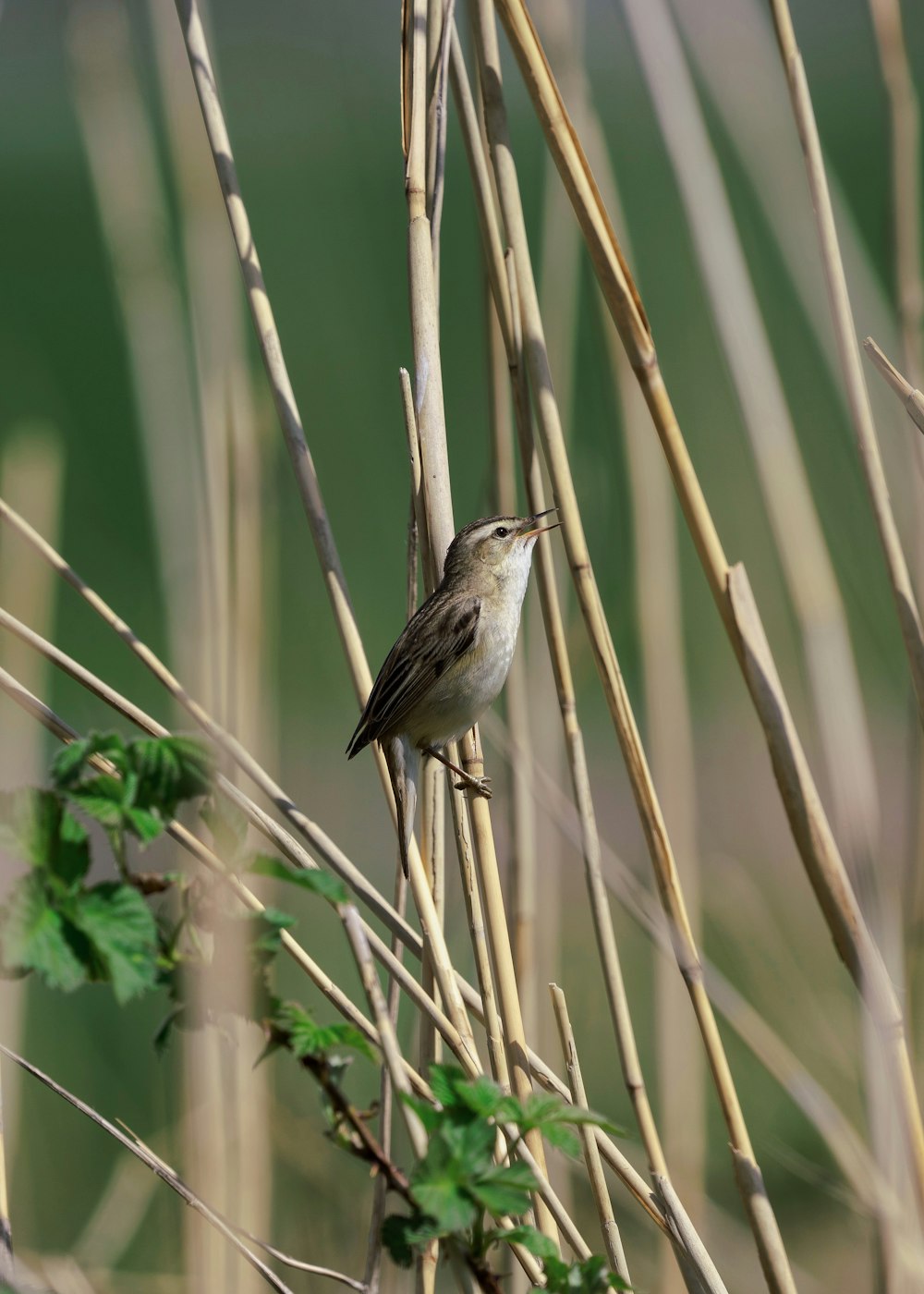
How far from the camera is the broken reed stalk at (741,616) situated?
5.44 feet

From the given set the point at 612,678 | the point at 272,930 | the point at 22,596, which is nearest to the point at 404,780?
the point at 612,678

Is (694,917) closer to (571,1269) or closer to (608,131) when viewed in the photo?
(571,1269)

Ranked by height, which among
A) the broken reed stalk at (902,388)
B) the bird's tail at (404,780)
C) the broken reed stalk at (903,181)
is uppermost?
the broken reed stalk at (903,181)

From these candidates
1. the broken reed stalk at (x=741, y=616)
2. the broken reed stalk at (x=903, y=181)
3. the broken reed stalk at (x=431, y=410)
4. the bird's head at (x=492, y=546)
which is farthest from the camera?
Result: the bird's head at (x=492, y=546)

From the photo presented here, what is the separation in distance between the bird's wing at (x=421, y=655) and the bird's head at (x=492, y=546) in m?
0.09

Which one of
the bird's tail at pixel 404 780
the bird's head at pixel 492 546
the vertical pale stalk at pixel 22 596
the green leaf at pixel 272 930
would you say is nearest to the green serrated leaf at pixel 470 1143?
the green leaf at pixel 272 930

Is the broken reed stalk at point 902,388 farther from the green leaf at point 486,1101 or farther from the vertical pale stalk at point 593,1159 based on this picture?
the green leaf at point 486,1101

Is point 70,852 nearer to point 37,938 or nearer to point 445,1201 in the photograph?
point 37,938

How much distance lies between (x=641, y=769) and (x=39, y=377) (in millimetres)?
9492

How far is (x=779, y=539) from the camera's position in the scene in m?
2.01

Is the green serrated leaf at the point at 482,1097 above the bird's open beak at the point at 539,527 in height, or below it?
below

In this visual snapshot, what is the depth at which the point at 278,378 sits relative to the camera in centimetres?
215

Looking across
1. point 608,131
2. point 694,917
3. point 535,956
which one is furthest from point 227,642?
point 608,131

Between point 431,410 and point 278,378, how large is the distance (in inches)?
10.4
